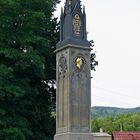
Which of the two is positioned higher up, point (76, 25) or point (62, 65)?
point (76, 25)

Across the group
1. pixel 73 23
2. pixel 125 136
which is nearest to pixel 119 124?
pixel 125 136

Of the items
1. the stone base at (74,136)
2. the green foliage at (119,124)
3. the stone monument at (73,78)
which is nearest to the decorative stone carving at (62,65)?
the stone monument at (73,78)

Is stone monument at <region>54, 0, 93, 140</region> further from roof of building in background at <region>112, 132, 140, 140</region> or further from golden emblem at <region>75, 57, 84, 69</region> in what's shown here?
roof of building in background at <region>112, 132, 140, 140</region>

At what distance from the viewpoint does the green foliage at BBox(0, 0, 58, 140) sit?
23.3 meters

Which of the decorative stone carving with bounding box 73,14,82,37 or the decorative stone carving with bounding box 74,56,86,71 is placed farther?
the decorative stone carving with bounding box 73,14,82,37

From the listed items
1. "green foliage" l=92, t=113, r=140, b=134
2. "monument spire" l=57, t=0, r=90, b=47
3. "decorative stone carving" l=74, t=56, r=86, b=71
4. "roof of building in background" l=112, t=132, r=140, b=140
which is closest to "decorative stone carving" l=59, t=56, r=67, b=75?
"decorative stone carving" l=74, t=56, r=86, b=71

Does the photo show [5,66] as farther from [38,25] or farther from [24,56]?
[38,25]

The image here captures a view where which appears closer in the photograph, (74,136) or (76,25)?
(74,136)

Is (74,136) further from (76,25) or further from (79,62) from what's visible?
(76,25)

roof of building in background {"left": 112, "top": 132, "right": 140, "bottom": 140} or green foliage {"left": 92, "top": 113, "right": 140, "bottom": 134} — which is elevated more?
green foliage {"left": 92, "top": 113, "right": 140, "bottom": 134}

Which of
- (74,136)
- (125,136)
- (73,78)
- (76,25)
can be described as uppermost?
(76,25)

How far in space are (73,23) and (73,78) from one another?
2407 millimetres

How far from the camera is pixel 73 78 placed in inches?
738

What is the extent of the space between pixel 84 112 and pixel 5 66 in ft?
20.1
